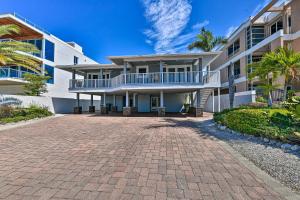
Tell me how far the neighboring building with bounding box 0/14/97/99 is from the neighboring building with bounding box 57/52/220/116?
330cm

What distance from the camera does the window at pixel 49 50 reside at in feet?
68.0

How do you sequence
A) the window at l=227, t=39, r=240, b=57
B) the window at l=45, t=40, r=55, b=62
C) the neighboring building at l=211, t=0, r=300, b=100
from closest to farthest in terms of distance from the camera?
the neighboring building at l=211, t=0, r=300, b=100 < the window at l=45, t=40, r=55, b=62 < the window at l=227, t=39, r=240, b=57

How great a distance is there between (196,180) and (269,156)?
8.90ft

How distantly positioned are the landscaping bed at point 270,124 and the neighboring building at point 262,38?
5394 millimetres

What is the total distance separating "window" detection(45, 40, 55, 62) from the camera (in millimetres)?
20719

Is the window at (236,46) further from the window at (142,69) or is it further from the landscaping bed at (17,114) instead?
the landscaping bed at (17,114)

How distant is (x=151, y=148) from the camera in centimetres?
559

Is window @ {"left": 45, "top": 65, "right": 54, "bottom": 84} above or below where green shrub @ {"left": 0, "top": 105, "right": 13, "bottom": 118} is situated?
above

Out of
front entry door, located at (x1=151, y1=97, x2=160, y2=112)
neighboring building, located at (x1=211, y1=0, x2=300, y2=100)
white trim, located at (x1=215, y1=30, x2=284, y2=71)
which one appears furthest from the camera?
front entry door, located at (x1=151, y1=97, x2=160, y2=112)

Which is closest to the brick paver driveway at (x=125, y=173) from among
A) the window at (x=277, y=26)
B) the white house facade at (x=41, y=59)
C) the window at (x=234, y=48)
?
the white house facade at (x=41, y=59)

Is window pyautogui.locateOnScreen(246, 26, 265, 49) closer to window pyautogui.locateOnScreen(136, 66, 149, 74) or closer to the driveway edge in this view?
window pyautogui.locateOnScreen(136, 66, 149, 74)

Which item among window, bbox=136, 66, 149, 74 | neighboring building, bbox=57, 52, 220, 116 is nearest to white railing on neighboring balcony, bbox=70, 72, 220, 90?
neighboring building, bbox=57, 52, 220, 116

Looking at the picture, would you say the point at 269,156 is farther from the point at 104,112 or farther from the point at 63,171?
the point at 104,112

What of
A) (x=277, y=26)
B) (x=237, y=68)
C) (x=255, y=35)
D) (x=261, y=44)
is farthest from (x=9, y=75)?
(x=277, y=26)
